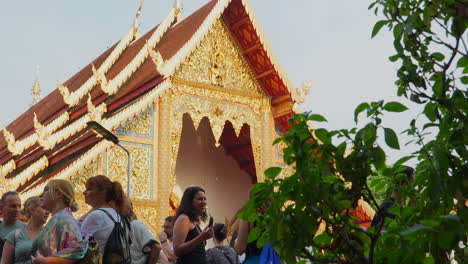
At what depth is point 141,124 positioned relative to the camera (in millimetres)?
9273

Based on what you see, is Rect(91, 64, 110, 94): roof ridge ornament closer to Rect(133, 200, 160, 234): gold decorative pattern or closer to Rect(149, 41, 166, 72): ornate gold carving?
Rect(149, 41, 166, 72): ornate gold carving

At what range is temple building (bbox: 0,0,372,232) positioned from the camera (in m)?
8.74

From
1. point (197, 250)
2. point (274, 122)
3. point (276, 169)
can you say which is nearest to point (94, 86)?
point (274, 122)

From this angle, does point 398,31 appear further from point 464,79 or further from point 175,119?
point 175,119

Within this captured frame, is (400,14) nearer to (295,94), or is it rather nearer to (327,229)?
(327,229)

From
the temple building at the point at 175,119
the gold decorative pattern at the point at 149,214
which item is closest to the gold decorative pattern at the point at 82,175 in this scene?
the temple building at the point at 175,119

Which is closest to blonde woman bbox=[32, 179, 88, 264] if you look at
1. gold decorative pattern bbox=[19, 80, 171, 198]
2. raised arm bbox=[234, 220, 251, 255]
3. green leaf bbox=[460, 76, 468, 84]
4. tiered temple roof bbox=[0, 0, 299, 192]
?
raised arm bbox=[234, 220, 251, 255]

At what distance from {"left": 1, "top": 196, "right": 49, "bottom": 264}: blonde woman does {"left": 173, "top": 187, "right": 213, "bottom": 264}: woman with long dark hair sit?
75cm

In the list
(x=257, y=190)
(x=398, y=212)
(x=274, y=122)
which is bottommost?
(x=398, y=212)

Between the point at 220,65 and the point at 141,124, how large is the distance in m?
1.66

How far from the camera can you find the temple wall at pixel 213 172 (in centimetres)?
1200

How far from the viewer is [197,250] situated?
4.10 metres

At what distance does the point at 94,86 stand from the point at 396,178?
993cm

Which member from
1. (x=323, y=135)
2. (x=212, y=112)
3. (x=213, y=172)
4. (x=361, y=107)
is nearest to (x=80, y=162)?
(x=212, y=112)
